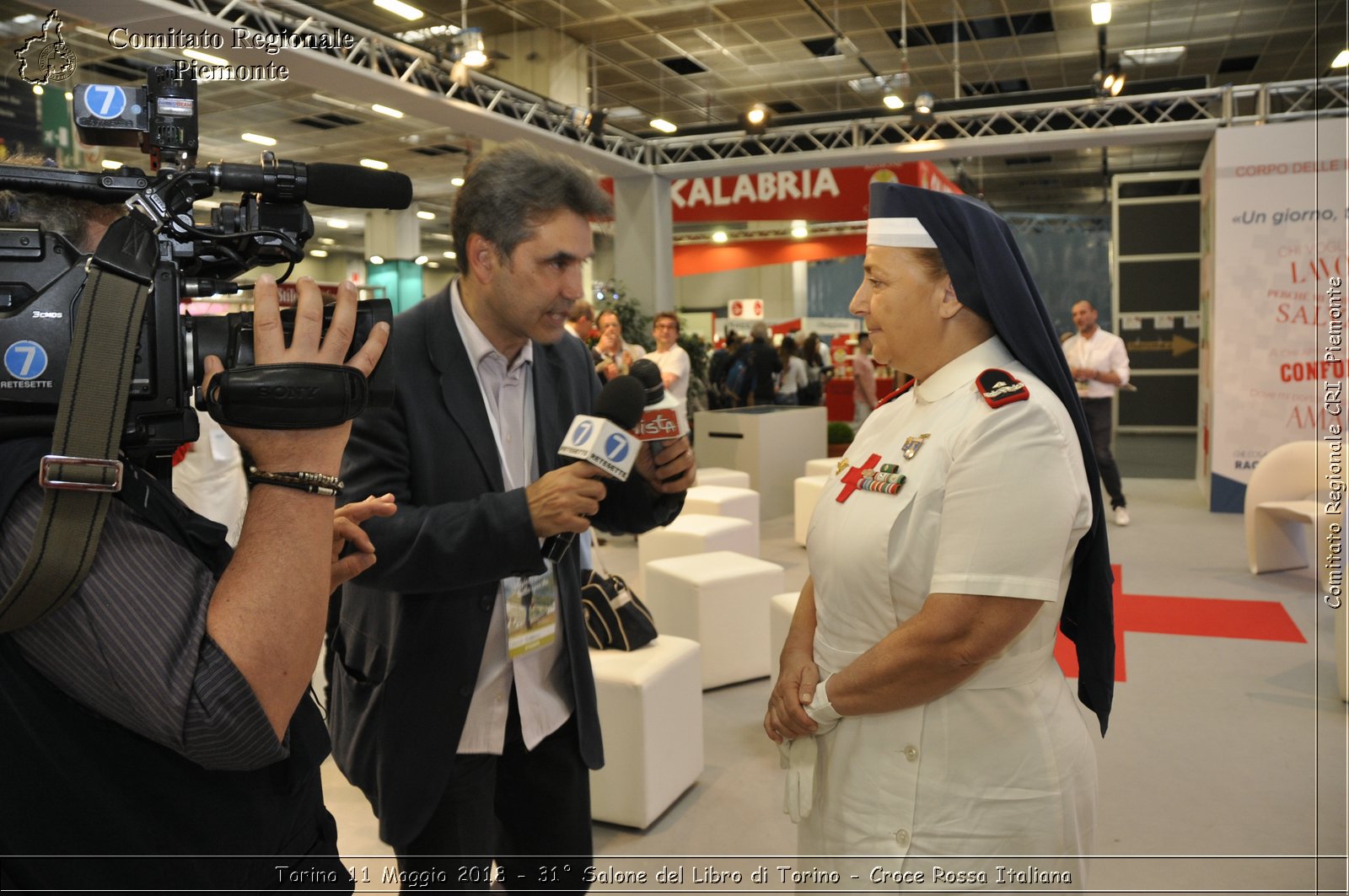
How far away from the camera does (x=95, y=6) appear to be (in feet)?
17.5

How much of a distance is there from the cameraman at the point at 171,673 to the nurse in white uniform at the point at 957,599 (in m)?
0.87

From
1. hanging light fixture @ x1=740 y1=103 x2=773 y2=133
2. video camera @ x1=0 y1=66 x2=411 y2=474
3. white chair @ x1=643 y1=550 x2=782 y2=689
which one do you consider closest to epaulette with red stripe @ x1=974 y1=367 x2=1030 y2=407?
video camera @ x1=0 y1=66 x2=411 y2=474

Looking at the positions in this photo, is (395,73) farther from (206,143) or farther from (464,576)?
(206,143)

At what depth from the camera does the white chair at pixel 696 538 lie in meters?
5.17

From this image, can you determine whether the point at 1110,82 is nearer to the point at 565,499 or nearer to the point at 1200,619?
the point at 1200,619

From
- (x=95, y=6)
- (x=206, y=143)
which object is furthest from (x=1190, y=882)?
(x=206, y=143)

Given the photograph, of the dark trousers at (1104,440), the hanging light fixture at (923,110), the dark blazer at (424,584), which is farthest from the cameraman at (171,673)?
the hanging light fixture at (923,110)

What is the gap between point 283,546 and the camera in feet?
2.76

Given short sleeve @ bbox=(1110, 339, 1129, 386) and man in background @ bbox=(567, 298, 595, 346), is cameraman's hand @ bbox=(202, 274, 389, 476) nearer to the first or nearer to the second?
man in background @ bbox=(567, 298, 595, 346)

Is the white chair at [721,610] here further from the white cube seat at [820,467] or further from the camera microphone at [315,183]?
the white cube seat at [820,467]

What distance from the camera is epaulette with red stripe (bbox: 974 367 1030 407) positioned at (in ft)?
4.68

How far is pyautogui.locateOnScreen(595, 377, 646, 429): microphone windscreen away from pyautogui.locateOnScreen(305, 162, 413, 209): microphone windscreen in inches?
22.2

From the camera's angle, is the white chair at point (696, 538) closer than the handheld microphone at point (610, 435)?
No

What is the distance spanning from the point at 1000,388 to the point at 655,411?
1.98ft
